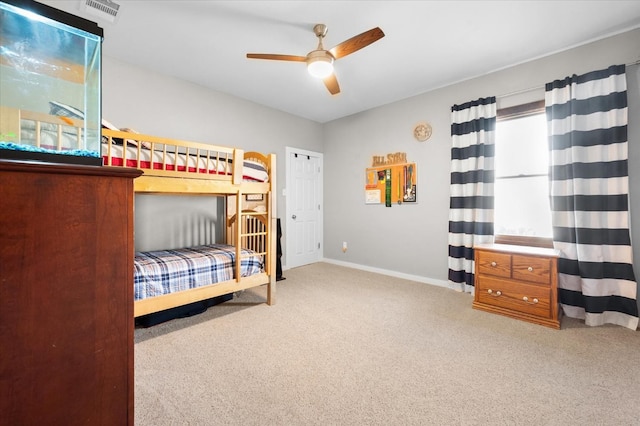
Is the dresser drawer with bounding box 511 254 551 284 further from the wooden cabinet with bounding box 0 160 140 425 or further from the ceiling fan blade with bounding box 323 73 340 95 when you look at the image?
the wooden cabinet with bounding box 0 160 140 425

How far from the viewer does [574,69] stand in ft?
8.34

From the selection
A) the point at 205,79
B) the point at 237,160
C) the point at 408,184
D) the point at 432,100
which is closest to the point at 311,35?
the point at 237,160

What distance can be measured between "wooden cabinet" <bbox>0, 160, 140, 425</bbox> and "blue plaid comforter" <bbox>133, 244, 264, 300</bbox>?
52.5 inches

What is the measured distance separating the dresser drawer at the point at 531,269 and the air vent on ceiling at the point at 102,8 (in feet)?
13.0

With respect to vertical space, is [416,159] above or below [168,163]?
above

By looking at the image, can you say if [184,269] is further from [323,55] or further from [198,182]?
[323,55]

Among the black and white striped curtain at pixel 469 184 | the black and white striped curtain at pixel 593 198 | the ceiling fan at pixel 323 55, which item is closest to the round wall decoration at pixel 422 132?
the black and white striped curtain at pixel 469 184

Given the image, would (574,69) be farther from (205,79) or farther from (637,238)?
(205,79)

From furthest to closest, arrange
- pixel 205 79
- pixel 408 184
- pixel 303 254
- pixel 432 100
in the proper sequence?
pixel 303 254 → pixel 408 184 → pixel 432 100 → pixel 205 79

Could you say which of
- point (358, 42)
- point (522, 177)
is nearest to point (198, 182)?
point (358, 42)

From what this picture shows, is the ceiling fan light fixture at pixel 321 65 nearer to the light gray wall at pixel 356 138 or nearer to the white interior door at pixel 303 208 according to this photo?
the light gray wall at pixel 356 138

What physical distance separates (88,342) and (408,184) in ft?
11.9

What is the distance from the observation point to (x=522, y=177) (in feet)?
9.62

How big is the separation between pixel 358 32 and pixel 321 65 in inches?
19.5
